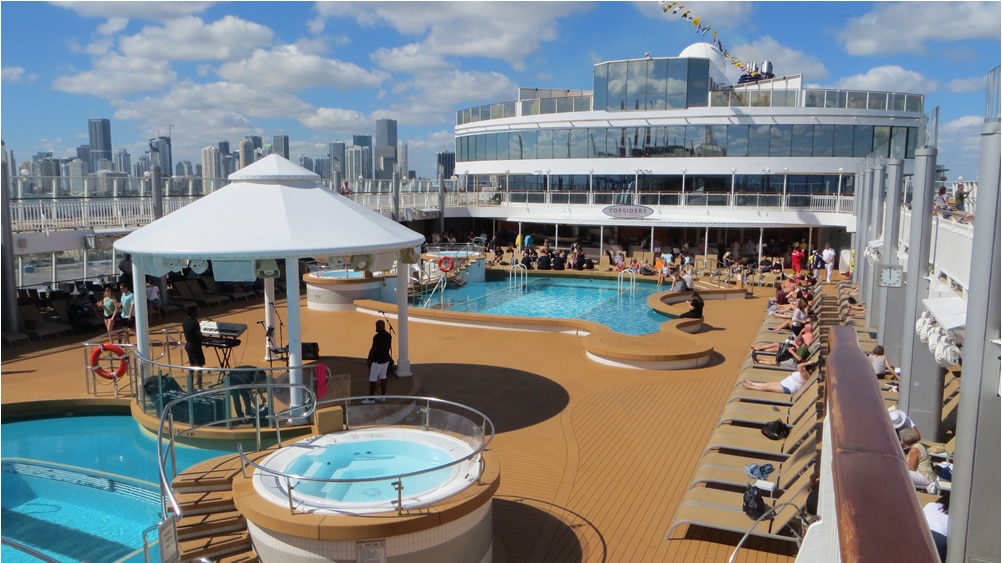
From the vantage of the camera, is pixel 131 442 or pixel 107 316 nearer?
pixel 131 442

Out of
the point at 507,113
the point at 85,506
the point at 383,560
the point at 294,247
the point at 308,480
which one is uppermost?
the point at 507,113

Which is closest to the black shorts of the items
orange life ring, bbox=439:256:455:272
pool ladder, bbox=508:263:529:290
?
orange life ring, bbox=439:256:455:272

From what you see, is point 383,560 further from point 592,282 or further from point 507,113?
point 507,113

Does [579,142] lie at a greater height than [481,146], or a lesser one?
lesser

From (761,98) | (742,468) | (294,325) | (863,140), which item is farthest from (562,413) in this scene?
(863,140)

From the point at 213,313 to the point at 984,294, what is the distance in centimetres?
1860

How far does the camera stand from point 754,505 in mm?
6578

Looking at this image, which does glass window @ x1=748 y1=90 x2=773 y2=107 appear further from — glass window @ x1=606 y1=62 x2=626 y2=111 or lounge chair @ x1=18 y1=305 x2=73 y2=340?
lounge chair @ x1=18 y1=305 x2=73 y2=340

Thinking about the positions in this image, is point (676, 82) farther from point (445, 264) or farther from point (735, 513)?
point (735, 513)

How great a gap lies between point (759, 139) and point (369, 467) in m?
30.2

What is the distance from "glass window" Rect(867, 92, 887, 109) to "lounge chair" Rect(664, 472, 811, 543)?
1201 inches

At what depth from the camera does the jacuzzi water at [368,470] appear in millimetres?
6039

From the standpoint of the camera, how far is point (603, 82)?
3550cm

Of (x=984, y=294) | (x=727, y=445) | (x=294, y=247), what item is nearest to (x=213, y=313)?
(x=294, y=247)
